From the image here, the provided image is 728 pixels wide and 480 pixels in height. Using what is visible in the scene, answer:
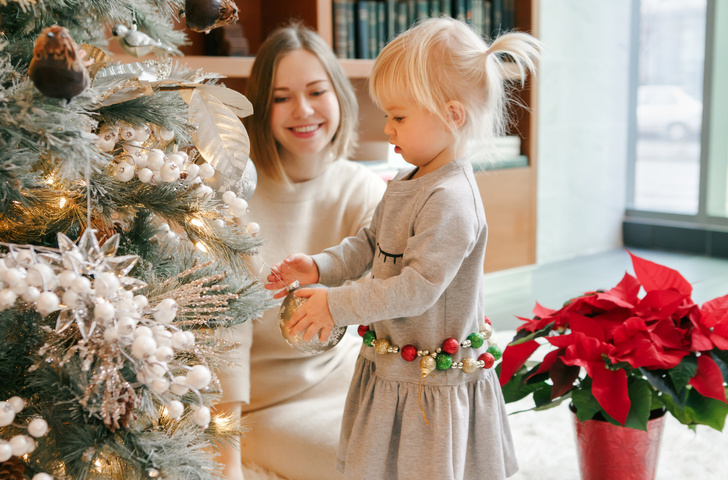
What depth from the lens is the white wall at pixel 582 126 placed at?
3.31 m

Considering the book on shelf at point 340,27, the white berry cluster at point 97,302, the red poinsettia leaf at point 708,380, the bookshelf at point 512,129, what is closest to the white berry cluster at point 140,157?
the white berry cluster at point 97,302

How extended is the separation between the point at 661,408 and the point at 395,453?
1.67 feet

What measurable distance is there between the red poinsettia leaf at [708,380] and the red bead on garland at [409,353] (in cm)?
47

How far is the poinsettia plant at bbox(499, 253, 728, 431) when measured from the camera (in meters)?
1.01

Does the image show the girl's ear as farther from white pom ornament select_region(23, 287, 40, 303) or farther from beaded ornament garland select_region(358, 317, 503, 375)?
white pom ornament select_region(23, 287, 40, 303)

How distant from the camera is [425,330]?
35.2 inches

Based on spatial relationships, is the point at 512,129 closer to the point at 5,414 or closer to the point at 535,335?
the point at 535,335

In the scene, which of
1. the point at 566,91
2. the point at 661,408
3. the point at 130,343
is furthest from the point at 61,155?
the point at 566,91

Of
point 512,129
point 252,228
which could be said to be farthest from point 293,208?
point 512,129

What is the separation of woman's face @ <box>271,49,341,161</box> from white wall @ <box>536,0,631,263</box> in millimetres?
2091

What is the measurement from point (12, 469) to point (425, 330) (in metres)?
0.51

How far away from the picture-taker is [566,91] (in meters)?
3.38

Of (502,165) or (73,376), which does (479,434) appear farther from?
(502,165)

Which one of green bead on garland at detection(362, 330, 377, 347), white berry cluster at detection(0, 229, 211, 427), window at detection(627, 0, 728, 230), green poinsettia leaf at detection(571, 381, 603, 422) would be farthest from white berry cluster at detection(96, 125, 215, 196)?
window at detection(627, 0, 728, 230)
